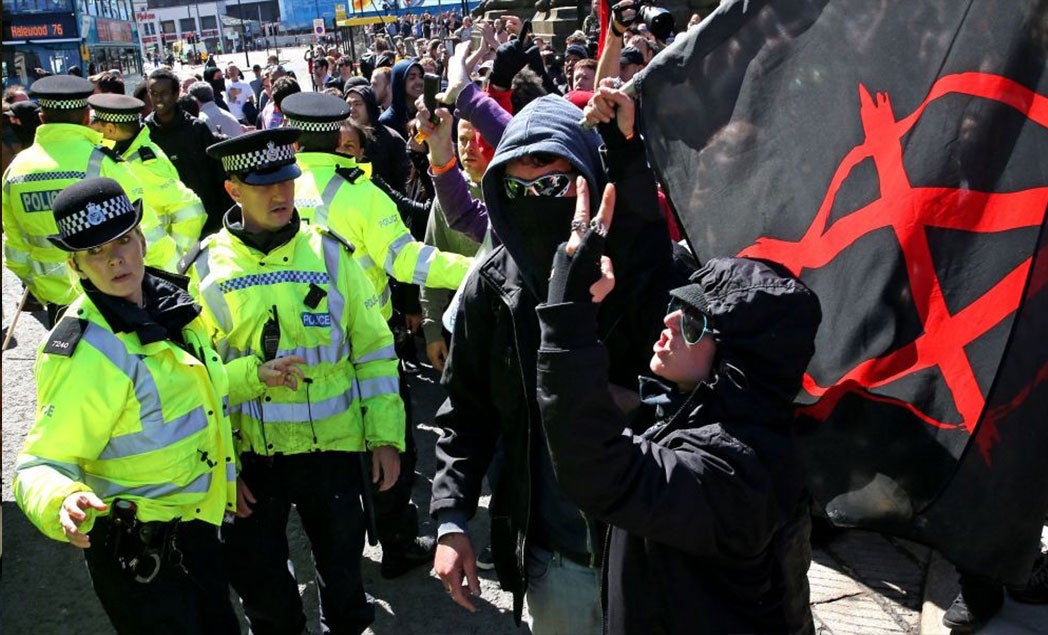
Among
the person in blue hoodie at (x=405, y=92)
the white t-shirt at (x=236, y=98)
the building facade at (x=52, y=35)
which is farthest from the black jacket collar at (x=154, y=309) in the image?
the building facade at (x=52, y=35)

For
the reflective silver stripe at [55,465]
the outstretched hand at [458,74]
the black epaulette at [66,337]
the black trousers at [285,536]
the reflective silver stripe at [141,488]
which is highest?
the outstretched hand at [458,74]

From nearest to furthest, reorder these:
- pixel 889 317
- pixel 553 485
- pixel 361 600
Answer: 1. pixel 889 317
2. pixel 553 485
3. pixel 361 600

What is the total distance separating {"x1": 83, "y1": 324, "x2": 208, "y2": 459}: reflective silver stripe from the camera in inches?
115

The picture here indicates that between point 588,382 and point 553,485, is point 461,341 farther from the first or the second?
point 588,382

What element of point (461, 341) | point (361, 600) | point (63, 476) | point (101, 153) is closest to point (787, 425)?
point (461, 341)

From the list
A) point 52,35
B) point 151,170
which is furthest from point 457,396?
point 52,35

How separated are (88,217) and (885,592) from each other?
355 centimetres

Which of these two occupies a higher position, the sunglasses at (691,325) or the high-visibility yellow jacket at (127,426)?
the sunglasses at (691,325)

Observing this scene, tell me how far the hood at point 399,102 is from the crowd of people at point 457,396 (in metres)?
4.27

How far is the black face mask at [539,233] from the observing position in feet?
8.34

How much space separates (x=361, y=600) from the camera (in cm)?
377

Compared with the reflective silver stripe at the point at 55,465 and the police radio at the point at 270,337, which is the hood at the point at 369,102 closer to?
the police radio at the point at 270,337

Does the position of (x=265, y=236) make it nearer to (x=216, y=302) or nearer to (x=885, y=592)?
(x=216, y=302)

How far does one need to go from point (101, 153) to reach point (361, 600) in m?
3.32
